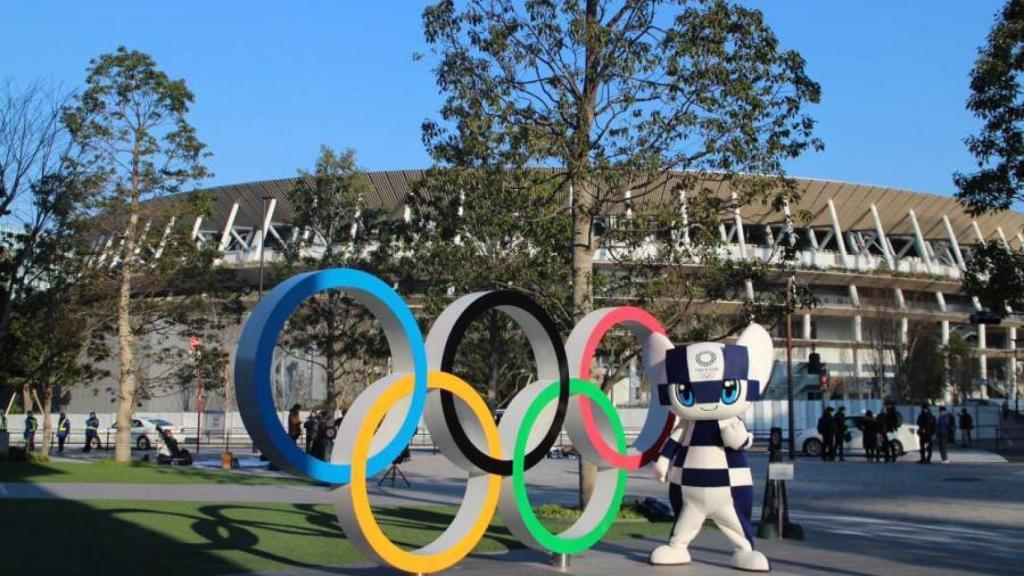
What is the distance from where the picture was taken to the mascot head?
996 cm

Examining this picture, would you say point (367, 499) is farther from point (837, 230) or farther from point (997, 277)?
point (837, 230)

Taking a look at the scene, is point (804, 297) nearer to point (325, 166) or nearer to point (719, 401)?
point (719, 401)

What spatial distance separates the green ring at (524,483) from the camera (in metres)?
9.66

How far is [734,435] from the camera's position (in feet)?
32.8

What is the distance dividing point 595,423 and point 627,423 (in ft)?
113

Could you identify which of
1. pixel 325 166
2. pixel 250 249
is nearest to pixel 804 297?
pixel 325 166

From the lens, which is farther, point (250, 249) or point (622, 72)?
point (250, 249)

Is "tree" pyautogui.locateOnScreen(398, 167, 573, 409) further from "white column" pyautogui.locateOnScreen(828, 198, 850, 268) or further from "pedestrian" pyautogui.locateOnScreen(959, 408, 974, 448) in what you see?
"white column" pyautogui.locateOnScreen(828, 198, 850, 268)

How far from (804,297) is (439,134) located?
6.03 metres

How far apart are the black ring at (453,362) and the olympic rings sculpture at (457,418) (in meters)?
A: 0.01

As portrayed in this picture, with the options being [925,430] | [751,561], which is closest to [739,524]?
[751,561]

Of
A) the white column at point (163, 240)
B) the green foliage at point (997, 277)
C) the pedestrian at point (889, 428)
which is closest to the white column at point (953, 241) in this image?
the pedestrian at point (889, 428)

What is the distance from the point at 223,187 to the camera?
63719mm

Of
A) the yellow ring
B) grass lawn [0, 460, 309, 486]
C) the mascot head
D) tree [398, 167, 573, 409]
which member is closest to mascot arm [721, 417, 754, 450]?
the mascot head
